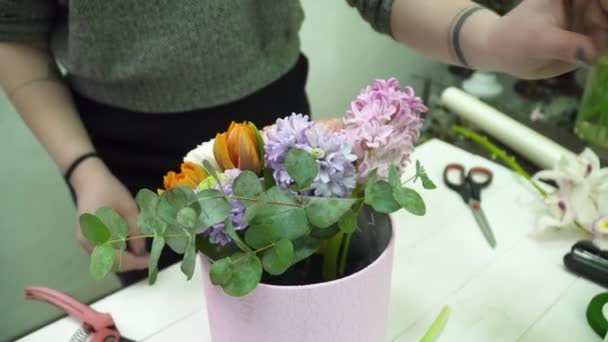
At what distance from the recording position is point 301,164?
0.87ft

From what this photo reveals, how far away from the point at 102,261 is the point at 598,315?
0.36 metres

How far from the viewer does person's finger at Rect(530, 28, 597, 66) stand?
1.17ft

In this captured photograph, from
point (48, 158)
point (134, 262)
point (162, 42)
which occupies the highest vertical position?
point (162, 42)

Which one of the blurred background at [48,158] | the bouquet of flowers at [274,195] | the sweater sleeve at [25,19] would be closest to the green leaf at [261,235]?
the bouquet of flowers at [274,195]

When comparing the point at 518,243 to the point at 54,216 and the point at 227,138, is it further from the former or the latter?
the point at 54,216

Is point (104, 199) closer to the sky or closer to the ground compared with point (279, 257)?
closer to the ground

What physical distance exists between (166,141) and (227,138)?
1.11 feet

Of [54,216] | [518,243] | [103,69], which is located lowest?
[54,216]

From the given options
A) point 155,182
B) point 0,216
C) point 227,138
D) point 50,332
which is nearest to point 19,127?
point 0,216

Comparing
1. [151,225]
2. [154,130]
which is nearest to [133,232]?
[154,130]

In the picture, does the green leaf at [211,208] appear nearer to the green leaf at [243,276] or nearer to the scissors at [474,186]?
the green leaf at [243,276]

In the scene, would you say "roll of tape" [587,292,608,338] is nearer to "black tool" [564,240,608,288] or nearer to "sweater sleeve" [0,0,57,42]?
"black tool" [564,240,608,288]

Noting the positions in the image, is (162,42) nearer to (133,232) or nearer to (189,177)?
(133,232)

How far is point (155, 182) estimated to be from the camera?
636mm
